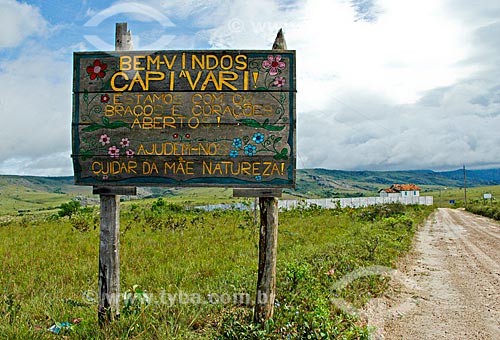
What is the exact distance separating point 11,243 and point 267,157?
891cm

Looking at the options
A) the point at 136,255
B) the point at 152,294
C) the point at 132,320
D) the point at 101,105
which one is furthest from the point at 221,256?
the point at 101,105

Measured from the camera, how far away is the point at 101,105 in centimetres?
452

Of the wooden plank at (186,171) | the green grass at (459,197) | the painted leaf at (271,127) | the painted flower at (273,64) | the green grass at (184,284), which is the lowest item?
the green grass at (459,197)

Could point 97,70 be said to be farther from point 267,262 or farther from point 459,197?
point 459,197

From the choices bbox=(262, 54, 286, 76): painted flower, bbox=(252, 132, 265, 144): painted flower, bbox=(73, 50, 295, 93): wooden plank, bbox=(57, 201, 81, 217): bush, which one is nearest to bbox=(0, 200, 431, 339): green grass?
bbox=(252, 132, 265, 144): painted flower

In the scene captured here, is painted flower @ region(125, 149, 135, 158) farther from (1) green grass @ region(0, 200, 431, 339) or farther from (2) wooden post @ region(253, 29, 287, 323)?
(1) green grass @ region(0, 200, 431, 339)

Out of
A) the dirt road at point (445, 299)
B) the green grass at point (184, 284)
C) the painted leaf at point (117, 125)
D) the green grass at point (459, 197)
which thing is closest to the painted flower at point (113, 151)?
the painted leaf at point (117, 125)

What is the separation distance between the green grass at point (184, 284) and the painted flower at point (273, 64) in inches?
106

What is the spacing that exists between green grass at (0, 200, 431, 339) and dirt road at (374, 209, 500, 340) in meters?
0.48

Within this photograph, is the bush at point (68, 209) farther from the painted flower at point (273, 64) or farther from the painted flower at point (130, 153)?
the painted flower at point (273, 64)

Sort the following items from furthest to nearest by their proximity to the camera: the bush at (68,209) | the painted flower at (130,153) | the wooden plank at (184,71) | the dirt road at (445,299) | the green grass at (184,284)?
the bush at (68,209)
the dirt road at (445,299)
the painted flower at (130,153)
the wooden plank at (184,71)
the green grass at (184,284)

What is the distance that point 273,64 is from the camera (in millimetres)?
4355

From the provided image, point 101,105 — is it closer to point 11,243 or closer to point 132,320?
point 132,320

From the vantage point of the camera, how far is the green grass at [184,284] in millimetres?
4254
